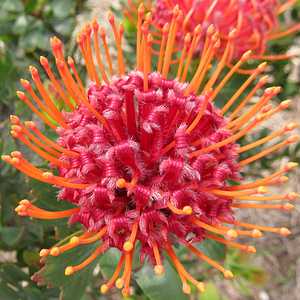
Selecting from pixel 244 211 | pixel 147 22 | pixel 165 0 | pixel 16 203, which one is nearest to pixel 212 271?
pixel 244 211

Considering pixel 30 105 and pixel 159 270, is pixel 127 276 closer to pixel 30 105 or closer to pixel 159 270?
pixel 159 270

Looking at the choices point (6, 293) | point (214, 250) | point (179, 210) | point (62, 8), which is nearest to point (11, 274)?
point (6, 293)

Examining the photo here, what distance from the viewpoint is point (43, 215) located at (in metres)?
0.64

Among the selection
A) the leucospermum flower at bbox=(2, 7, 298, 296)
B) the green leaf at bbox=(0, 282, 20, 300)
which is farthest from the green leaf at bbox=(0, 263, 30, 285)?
the leucospermum flower at bbox=(2, 7, 298, 296)

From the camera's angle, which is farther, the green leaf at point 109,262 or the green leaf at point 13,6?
the green leaf at point 13,6

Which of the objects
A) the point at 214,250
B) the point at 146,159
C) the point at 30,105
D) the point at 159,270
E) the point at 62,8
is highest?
the point at 62,8

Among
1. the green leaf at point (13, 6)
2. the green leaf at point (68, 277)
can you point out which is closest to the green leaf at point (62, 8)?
the green leaf at point (13, 6)

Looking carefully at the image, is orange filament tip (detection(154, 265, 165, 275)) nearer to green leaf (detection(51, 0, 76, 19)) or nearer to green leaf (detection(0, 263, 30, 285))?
green leaf (detection(0, 263, 30, 285))

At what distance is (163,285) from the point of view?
88 cm

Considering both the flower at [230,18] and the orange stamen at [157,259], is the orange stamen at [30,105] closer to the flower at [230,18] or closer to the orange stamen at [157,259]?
the orange stamen at [157,259]

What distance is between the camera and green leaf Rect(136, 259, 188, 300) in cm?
86

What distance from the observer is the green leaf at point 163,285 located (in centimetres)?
86

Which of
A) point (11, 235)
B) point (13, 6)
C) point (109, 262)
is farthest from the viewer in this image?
point (13, 6)

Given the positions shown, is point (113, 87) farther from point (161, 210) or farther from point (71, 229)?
point (71, 229)
